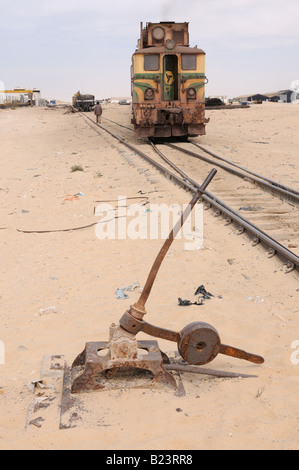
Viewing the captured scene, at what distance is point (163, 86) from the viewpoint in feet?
55.1

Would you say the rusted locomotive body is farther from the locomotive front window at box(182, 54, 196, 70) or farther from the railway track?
the railway track

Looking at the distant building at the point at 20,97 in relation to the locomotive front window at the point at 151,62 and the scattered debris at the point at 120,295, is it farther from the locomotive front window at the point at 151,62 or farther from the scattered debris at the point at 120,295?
the scattered debris at the point at 120,295

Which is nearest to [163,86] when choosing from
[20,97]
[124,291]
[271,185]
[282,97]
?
[271,185]

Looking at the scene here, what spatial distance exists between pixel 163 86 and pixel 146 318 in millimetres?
13556

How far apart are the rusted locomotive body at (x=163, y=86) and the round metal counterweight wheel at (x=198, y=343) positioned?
13.7 metres

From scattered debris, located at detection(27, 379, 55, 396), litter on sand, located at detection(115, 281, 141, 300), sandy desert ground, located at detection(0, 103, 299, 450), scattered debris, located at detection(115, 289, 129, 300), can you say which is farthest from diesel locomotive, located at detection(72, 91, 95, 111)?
scattered debris, located at detection(27, 379, 55, 396)

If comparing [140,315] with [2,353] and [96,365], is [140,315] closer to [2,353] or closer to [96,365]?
[96,365]

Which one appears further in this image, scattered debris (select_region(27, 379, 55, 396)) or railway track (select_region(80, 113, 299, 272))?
railway track (select_region(80, 113, 299, 272))

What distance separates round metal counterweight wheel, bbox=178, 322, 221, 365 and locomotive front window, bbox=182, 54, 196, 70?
14.7 m

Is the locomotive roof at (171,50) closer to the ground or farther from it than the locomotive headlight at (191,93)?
farther from it

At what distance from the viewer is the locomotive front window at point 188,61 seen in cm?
1661

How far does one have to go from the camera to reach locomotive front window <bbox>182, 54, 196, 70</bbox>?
54.5ft

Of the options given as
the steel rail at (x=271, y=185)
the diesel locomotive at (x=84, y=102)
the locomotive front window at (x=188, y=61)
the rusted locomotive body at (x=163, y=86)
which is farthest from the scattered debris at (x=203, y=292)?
the diesel locomotive at (x=84, y=102)

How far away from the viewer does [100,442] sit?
2939 mm
